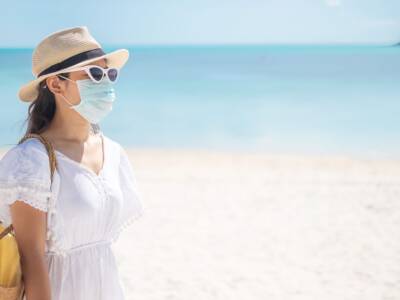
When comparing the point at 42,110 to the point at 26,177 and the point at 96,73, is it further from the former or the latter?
the point at 26,177

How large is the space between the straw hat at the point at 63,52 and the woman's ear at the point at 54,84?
1.2 inches

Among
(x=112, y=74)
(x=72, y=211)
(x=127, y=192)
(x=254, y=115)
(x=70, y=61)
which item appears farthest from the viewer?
(x=254, y=115)

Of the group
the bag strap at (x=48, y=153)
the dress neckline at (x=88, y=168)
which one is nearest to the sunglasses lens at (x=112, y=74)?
the dress neckline at (x=88, y=168)

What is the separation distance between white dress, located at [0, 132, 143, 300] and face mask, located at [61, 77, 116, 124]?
0.54 ft

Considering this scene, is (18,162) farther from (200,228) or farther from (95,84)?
(200,228)

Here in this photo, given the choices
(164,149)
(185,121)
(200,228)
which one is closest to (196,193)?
(200,228)

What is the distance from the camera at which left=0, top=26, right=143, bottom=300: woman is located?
2025 mm

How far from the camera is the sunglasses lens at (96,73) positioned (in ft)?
7.38

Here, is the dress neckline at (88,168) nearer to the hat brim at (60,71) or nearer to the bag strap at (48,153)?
the bag strap at (48,153)

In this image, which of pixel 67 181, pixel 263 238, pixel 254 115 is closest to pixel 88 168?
pixel 67 181

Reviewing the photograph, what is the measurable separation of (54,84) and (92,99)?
142 mm

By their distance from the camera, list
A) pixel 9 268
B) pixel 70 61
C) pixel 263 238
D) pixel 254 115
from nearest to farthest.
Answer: pixel 9 268
pixel 70 61
pixel 263 238
pixel 254 115

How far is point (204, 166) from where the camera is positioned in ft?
42.1

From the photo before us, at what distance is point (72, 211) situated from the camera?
6.86 feet
